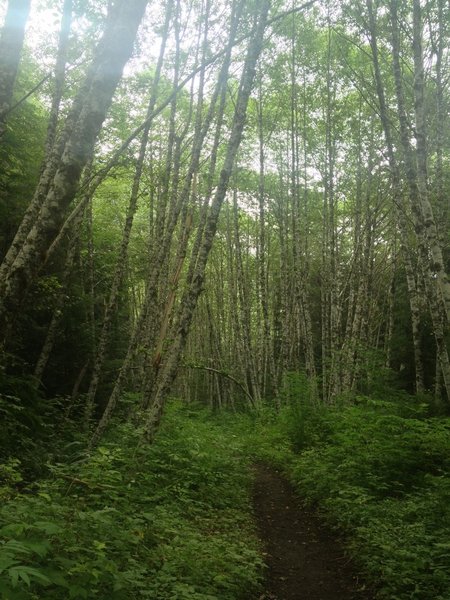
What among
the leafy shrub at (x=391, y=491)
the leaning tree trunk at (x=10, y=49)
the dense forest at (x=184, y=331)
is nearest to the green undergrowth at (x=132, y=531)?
the dense forest at (x=184, y=331)

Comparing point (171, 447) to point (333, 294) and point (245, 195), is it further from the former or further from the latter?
point (245, 195)

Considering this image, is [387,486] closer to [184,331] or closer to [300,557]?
[300,557]

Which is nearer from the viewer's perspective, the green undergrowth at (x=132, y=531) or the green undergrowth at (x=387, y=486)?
the green undergrowth at (x=132, y=531)

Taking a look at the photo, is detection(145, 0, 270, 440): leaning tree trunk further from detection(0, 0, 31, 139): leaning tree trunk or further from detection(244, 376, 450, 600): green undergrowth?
detection(0, 0, 31, 139): leaning tree trunk

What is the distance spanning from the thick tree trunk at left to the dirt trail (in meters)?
3.83

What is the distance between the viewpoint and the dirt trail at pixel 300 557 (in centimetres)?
465

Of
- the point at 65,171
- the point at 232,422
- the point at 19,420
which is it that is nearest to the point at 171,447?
the point at 19,420

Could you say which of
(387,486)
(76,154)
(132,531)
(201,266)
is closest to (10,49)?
(76,154)

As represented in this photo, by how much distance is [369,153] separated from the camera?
15.6 metres

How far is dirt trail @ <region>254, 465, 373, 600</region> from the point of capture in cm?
465

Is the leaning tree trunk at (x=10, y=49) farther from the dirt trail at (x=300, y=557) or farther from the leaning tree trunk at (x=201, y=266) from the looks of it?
the dirt trail at (x=300, y=557)

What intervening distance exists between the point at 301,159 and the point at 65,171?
1620 centimetres

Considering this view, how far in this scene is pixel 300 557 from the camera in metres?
5.59

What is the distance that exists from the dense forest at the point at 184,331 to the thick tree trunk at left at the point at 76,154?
0.02 meters
